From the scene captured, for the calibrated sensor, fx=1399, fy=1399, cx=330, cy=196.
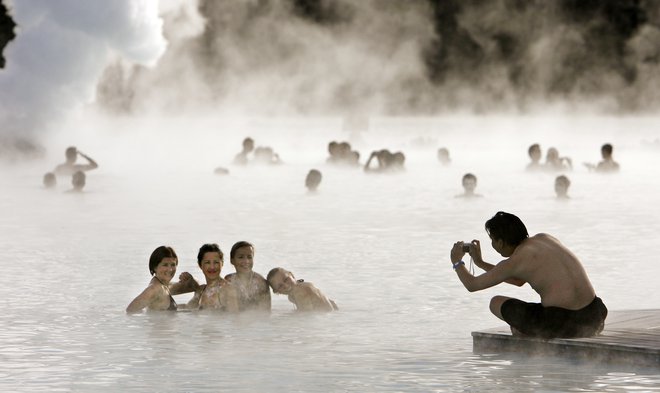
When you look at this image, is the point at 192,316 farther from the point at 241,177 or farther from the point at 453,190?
the point at 241,177

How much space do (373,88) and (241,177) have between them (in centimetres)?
2258

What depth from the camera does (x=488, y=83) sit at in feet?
160

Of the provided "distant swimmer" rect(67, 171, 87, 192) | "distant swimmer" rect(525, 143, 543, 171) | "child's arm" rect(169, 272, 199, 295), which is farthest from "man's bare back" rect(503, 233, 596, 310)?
"distant swimmer" rect(525, 143, 543, 171)

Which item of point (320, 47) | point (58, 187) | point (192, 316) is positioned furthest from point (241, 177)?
point (320, 47)

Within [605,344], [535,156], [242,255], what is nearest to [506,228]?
[605,344]

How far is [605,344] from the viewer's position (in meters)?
8.48

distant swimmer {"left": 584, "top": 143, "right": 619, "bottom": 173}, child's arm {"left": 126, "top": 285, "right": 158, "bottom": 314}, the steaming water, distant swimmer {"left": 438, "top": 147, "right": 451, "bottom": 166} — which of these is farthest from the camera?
distant swimmer {"left": 438, "top": 147, "right": 451, "bottom": 166}

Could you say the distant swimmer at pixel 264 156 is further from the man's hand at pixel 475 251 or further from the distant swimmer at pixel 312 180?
the man's hand at pixel 475 251

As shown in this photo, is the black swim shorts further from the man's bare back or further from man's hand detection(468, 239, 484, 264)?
man's hand detection(468, 239, 484, 264)

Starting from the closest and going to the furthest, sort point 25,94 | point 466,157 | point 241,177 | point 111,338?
point 111,338 < point 241,177 < point 25,94 < point 466,157

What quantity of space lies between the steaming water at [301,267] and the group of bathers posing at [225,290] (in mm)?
146

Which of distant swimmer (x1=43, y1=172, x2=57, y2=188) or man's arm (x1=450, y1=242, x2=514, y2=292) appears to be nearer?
man's arm (x1=450, y1=242, x2=514, y2=292)

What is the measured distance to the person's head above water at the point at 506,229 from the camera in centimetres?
872

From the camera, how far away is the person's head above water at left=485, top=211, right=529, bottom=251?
343 inches
